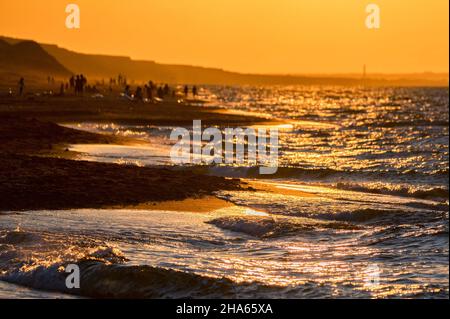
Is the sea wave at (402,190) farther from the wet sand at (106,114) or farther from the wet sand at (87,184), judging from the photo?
the wet sand at (106,114)

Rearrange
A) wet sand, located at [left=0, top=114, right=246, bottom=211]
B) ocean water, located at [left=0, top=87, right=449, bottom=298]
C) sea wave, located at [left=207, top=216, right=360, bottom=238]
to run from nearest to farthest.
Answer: ocean water, located at [left=0, top=87, right=449, bottom=298] → sea wave, located at [left=207, top=216, right=360, bottom=238] → wet sand, located at [left=0, top=114, right=246, bottom=211]

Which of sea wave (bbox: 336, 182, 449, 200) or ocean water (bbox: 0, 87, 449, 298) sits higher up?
ocean water (bbox: 0, 87, 449, 298)

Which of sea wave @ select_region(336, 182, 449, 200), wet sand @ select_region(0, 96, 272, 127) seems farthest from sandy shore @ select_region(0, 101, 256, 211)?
wet sand @ select_region(0, 96, 272, 127)

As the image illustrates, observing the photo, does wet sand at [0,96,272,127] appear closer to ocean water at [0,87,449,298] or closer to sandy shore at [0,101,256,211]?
sandy shore at [0,101,256,211]

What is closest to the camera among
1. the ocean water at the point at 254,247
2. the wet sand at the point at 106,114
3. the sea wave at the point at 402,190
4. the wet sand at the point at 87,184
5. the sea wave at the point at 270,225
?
the ocean water at the point at 254,247

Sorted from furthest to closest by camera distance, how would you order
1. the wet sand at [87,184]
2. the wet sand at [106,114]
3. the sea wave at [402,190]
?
the wet sand at [106,114], the sea wave at [402,190], the wet sand at [87,184]

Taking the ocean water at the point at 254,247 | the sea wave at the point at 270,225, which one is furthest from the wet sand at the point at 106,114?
the sea wave at the point at 270,225

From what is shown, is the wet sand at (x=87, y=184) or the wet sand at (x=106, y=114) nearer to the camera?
the wet sand at (x=87, y=184)

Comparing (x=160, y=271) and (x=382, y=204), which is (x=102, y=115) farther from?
(x=160, y=271)

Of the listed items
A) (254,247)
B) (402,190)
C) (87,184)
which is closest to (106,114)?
(402,190)

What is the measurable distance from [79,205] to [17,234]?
4.11m

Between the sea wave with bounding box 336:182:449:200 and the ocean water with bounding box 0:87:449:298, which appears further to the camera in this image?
the sea wave with bounding box 336:182:449:200

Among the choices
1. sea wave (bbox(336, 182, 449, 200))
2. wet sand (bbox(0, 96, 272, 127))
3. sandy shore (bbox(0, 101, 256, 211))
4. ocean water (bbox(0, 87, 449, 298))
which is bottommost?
sea wave (bbox(336, 182, 449, 200))
